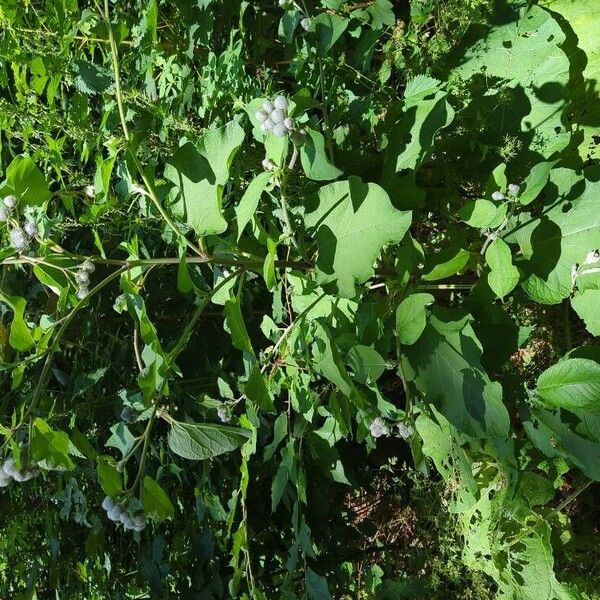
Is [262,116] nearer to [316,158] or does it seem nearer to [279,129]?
[279,129]

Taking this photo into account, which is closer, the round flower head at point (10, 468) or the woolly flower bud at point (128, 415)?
the round flower head at point (10, 468)

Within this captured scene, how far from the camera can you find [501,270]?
109 centimetres

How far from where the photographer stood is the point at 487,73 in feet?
4.81

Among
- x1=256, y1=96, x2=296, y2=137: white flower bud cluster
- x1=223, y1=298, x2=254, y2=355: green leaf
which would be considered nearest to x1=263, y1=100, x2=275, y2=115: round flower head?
x1=256, y1=96, x2=296, y2=137: white flower bud cluster

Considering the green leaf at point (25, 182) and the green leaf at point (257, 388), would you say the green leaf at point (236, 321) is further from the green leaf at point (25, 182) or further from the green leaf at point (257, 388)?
the green leaf at point (25, 182)

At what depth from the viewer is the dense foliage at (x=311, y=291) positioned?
3.50 feet

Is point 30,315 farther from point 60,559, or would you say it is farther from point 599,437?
point 599,437

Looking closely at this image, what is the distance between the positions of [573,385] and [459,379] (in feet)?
0.56

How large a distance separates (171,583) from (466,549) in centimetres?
78

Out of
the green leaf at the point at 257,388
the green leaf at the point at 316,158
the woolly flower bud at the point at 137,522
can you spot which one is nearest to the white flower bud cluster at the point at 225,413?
the green leaf at the point at 257,388

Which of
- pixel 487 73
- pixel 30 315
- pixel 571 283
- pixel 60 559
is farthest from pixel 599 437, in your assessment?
pixel 60 559

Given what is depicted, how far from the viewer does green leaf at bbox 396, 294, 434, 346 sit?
1.04 m

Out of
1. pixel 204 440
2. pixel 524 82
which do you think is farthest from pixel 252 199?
pixel 524 82

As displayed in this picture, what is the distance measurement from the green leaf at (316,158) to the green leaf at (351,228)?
0.14ft
